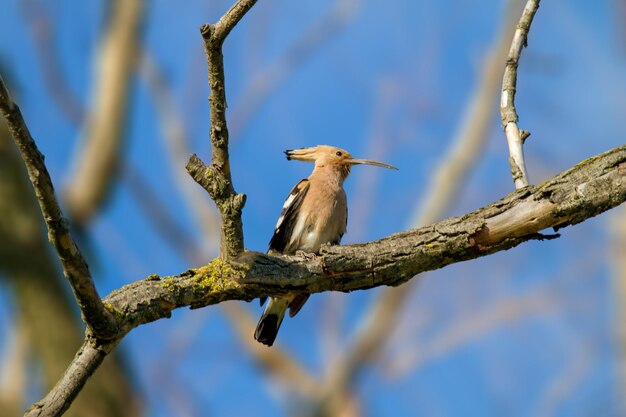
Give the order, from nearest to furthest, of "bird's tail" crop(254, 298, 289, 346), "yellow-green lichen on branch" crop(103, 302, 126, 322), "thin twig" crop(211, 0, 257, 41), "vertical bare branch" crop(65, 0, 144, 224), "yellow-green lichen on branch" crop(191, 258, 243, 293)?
"yellow-green lichen on branch" crop(103, 302, 126, 322), "thin twig" crop(211, 0, 257, 41), "yellow-green lichen on branch" crop(191, 258, 243, 293), "bird's tail" crop(254, 298, 289, 346), "vertical bare branch" crop(65, 0, 144, 224)

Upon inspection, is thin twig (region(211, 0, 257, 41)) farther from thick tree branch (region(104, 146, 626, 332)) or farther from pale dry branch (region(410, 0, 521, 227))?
pale dry branch (region(410, 0, 521, 227))

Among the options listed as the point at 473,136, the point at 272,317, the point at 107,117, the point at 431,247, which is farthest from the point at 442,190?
the point at 431,247

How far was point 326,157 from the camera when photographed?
6.74 meters

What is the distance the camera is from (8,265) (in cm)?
850

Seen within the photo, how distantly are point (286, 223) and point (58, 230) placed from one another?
130 inches

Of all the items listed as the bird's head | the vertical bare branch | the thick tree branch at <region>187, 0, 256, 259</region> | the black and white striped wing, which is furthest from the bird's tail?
the vertical bare branch

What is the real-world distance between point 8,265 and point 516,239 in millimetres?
6404

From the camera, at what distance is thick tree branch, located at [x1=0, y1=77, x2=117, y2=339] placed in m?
2.64

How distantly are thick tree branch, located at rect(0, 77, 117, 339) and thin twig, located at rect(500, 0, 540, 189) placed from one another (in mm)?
2091

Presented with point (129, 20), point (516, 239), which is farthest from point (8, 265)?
point (516, 239)

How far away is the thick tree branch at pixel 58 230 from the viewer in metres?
2.64

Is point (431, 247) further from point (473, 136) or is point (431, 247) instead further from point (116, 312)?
point (473, 136)

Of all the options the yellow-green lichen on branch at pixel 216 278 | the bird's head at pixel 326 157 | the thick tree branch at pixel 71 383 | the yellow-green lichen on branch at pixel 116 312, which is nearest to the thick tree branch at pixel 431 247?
the yellow-green lichen on branch at pixel 216 278

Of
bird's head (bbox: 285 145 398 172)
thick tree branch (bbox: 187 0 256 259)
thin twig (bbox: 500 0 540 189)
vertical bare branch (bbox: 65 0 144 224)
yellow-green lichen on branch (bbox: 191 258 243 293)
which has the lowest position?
yellow-green lichen on branch (bbox: 191 258 243 293)
